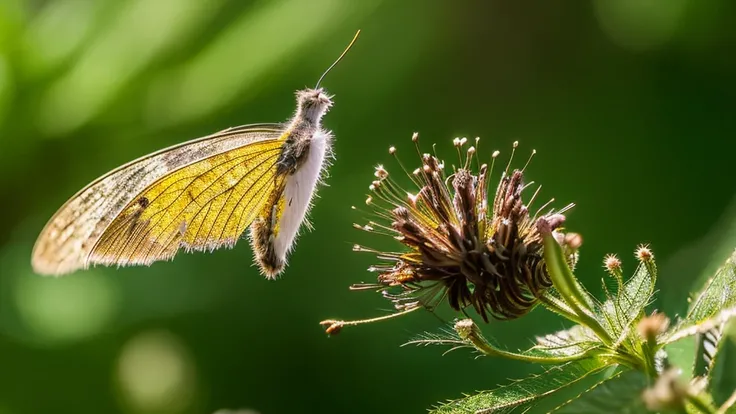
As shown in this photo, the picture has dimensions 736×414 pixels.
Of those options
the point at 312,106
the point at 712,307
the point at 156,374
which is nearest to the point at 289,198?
the point at 312,106

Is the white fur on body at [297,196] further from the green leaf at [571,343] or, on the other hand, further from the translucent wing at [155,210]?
the green leaf at [571,343]

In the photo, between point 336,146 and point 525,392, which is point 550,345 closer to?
point 525,392

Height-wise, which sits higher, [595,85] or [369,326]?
[595,85]

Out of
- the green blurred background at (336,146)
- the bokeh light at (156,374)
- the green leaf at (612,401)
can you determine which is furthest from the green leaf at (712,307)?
the bokeh light at (156,374)

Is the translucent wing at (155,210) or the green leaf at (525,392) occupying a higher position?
the translucent wing at (155,210)

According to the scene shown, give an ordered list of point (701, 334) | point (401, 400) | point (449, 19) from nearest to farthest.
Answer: point (701, 334) < point (401, 400) < point (449, 19)

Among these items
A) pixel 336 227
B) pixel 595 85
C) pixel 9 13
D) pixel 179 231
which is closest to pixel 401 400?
pixel 336 227

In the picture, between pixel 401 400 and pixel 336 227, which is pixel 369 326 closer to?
pixel 401 400
